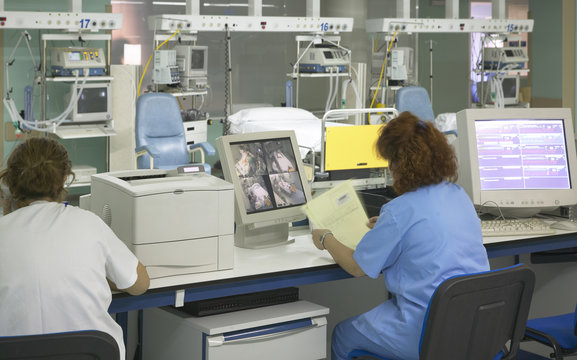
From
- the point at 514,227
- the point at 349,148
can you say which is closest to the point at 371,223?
the point at 514,227

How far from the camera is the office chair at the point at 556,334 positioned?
105 inches

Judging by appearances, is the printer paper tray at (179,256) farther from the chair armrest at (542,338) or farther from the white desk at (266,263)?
the chair armrest at (542,338)

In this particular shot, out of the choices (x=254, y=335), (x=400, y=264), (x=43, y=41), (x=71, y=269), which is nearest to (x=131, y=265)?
(x=71, y=269)

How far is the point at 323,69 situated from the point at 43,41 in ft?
8.45

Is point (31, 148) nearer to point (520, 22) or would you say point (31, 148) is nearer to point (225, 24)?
point (225, 24)

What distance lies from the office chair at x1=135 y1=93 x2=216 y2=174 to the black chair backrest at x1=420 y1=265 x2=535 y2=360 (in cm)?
388

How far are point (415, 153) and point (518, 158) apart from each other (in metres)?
1.08

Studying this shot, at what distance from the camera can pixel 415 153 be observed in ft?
7.83

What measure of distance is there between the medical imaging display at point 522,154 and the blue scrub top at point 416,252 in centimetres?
88

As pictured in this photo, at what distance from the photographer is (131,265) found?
2174 mm

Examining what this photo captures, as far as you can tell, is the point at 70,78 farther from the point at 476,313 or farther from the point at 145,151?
the point at 476,313

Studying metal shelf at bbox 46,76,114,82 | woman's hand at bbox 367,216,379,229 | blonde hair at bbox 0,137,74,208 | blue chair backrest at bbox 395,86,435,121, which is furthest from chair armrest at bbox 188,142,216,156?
blonde hair at bbox 0,137,74,208

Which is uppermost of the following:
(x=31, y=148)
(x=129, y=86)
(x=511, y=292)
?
(x=129, y=86)

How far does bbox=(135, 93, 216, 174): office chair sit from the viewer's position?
5.92 metres
